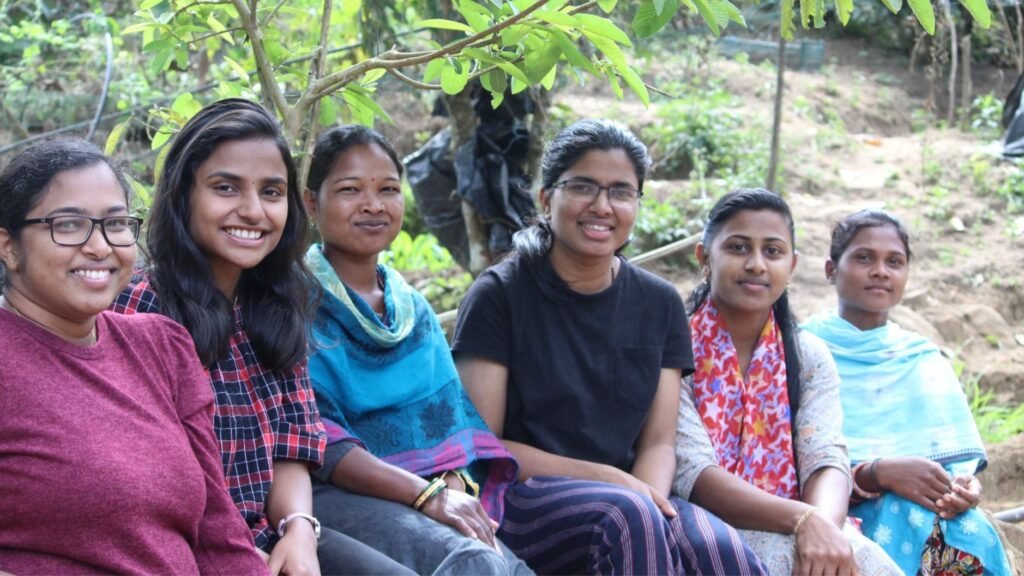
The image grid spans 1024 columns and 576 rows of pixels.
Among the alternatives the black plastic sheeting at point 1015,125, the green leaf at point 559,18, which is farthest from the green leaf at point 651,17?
the black plastic sheeting at point 1015,125

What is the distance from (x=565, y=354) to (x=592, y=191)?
0.49 meters

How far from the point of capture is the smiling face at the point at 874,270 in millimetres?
3969

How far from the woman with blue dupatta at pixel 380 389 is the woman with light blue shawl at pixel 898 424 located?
1.27m

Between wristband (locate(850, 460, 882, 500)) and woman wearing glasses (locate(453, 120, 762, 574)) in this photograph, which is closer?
woman wearing glasses (locate(453, 120, 762, 574))

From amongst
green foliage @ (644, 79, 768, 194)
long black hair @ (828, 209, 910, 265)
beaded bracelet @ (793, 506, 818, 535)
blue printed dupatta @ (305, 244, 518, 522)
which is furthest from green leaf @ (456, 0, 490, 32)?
green foliage @ (644, 79, 768, 194)

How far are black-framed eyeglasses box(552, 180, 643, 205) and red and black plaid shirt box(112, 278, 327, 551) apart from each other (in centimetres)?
106

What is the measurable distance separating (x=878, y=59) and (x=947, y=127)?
8.02 ft

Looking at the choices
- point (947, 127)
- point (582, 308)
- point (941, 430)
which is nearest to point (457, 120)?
point (582, 308)

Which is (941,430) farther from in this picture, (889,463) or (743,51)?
(743,51)

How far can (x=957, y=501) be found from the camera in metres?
3.53

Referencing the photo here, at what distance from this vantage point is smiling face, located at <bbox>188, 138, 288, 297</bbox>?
8.75ft

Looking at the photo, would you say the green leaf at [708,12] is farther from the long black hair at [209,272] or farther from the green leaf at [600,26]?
→ the long black hair at [209,272]

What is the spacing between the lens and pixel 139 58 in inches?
370

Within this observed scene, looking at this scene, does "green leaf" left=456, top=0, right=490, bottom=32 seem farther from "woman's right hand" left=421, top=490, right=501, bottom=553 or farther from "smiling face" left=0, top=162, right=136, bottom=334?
"woman's right hand" left=421, top=490, right=501, bottom=553
